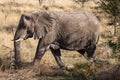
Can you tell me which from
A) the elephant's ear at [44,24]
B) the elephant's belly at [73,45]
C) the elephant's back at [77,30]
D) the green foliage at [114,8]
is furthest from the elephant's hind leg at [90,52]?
the green foliage at [114,8]

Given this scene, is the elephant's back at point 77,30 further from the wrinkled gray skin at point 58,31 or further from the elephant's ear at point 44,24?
the elephant's ear at point 44,24

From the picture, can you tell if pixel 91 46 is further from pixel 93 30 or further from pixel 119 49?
pixel 119 49

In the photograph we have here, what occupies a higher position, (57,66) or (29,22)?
(29,22)

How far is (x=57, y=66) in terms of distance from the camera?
11.4 meters

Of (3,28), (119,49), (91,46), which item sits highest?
(119,49)

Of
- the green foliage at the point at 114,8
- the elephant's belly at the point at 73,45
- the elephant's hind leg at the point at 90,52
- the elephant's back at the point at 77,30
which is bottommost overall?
the elephant's hind leg at the point at 90,52

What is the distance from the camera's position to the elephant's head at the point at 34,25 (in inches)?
427

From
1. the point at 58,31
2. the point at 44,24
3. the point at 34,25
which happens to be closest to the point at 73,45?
the point at 58,31

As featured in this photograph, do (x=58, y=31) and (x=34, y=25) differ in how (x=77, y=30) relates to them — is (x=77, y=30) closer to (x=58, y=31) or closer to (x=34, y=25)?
(x=58, y=31)

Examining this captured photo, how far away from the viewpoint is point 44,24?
10961mm

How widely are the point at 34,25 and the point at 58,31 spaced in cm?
66

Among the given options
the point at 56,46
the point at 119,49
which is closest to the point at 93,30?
the point at 56,46

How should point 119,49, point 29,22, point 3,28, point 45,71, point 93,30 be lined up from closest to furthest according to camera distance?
point 119,49 → point 45,71 → point 29,22 → point 93,30 → point 3,28

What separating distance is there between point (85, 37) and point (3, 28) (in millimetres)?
7804
